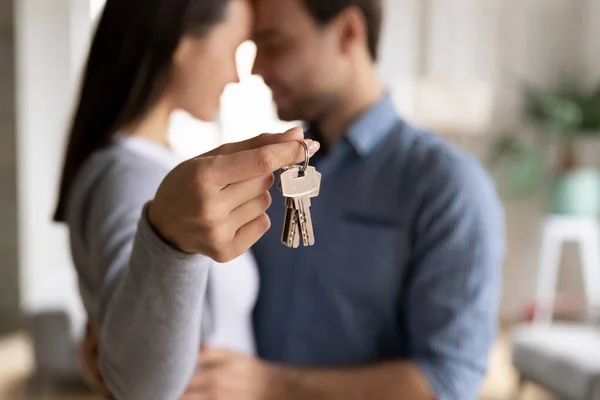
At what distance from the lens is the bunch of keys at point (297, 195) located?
229 millimetres

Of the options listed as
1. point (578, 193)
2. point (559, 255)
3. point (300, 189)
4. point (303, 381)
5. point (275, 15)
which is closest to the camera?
point (300, 189)

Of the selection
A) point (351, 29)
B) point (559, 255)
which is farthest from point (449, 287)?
point (559, 255)

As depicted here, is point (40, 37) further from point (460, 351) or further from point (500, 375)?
point (500, 375)

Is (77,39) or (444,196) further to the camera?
(444,196)

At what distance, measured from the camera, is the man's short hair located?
14.8 inches

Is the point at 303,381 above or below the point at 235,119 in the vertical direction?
below

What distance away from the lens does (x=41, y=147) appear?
364 millimetres

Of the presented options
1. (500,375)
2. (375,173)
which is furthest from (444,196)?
(500,375)

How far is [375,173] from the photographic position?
0.49 metres

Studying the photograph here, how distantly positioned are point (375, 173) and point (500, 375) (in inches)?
53.7

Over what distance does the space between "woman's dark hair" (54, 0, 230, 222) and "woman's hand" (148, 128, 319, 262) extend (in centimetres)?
8

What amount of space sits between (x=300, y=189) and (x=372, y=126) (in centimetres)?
28

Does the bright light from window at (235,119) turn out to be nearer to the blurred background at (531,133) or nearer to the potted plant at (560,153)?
the blurred background at (531,133)

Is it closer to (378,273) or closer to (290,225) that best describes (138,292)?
(290,225)
